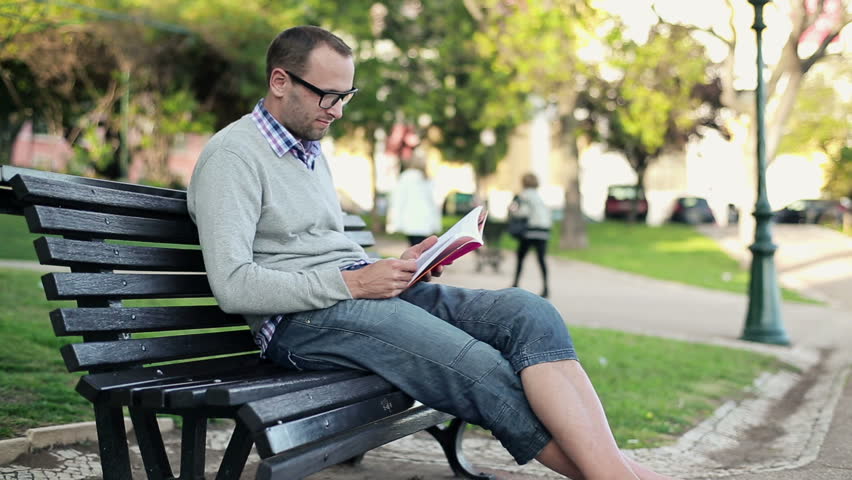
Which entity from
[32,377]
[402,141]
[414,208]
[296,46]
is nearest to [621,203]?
[402,141]

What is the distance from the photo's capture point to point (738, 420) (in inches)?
262

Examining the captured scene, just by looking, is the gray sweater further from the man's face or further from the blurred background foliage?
the blurred background foliage

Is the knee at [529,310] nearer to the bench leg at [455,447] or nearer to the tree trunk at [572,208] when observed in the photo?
the bench leg at [455,447]

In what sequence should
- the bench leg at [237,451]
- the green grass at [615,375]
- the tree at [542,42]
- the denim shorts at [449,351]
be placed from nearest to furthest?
the bench leg at [237,451] < the denim shorts at [449,351] < the green grass at [615,375] < the tree at [542,42]

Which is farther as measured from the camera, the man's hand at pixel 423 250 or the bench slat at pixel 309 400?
the man's hand at pixel 423 250

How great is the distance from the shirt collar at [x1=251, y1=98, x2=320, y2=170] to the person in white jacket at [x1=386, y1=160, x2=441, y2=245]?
1074 centimetres

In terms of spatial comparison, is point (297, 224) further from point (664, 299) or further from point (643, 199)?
point (643, 199)

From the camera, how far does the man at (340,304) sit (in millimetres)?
3316

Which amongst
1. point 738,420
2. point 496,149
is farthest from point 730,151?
point 738,420

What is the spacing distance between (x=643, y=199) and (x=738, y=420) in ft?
141

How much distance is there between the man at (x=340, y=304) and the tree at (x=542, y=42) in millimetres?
17906

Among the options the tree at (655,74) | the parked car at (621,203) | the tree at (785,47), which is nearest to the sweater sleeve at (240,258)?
the tree at (785,47)

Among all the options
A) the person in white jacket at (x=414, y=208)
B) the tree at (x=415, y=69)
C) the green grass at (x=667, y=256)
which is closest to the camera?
the person in white jacket at (x=414, y=208)

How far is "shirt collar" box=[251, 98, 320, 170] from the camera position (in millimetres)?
3723
